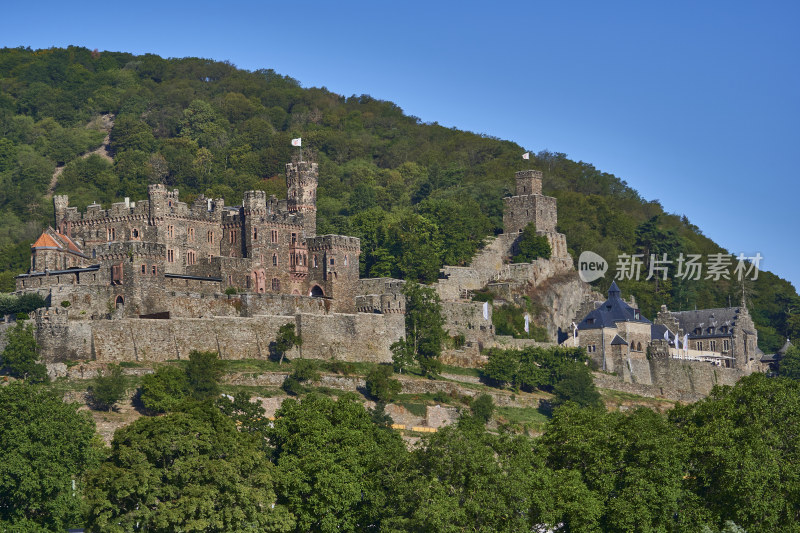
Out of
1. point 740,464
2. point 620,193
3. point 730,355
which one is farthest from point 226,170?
point 740,464

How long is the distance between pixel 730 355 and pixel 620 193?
37587 millimetres

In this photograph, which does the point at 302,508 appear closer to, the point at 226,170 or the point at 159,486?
the point at 159,486

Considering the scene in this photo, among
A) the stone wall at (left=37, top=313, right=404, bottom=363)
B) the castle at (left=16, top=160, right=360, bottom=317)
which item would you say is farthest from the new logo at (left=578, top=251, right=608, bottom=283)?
the stone wall at (left=37, top=313, right=404, bottom=363)

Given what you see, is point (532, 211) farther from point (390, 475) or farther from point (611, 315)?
point (390, 475)

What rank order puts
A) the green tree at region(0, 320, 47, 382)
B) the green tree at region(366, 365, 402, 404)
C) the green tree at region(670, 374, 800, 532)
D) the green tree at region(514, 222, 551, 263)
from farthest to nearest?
the green tree at region(514, 222, 551, 263) < the green tree at region(366, 365, 402, 404) < the green tree at region(0, 320, 47, 382) < the green tree at region(670, 374, 800, 532)

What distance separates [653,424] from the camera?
62125 millimetres

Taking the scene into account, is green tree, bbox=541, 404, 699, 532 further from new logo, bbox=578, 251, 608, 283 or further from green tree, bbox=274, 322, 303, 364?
new logo, bbox=578, 251, 608, 283

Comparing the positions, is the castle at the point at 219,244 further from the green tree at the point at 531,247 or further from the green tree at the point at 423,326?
the green tree at the point at 531,247

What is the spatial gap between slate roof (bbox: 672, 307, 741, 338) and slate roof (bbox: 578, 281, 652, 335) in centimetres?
1047

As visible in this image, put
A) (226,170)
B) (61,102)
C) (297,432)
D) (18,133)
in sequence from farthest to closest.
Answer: (61,102) → (18,133) → (226,170) → (297,432)

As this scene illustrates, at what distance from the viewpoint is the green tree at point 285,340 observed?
84500mm

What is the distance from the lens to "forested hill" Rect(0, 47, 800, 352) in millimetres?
111250

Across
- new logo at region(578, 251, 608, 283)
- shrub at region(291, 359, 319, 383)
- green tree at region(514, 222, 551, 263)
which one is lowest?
shrub at region(291, 359, 319, 383)

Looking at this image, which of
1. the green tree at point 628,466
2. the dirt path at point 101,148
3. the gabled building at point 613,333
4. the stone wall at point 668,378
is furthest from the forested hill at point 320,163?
the green tree at point 628,466
